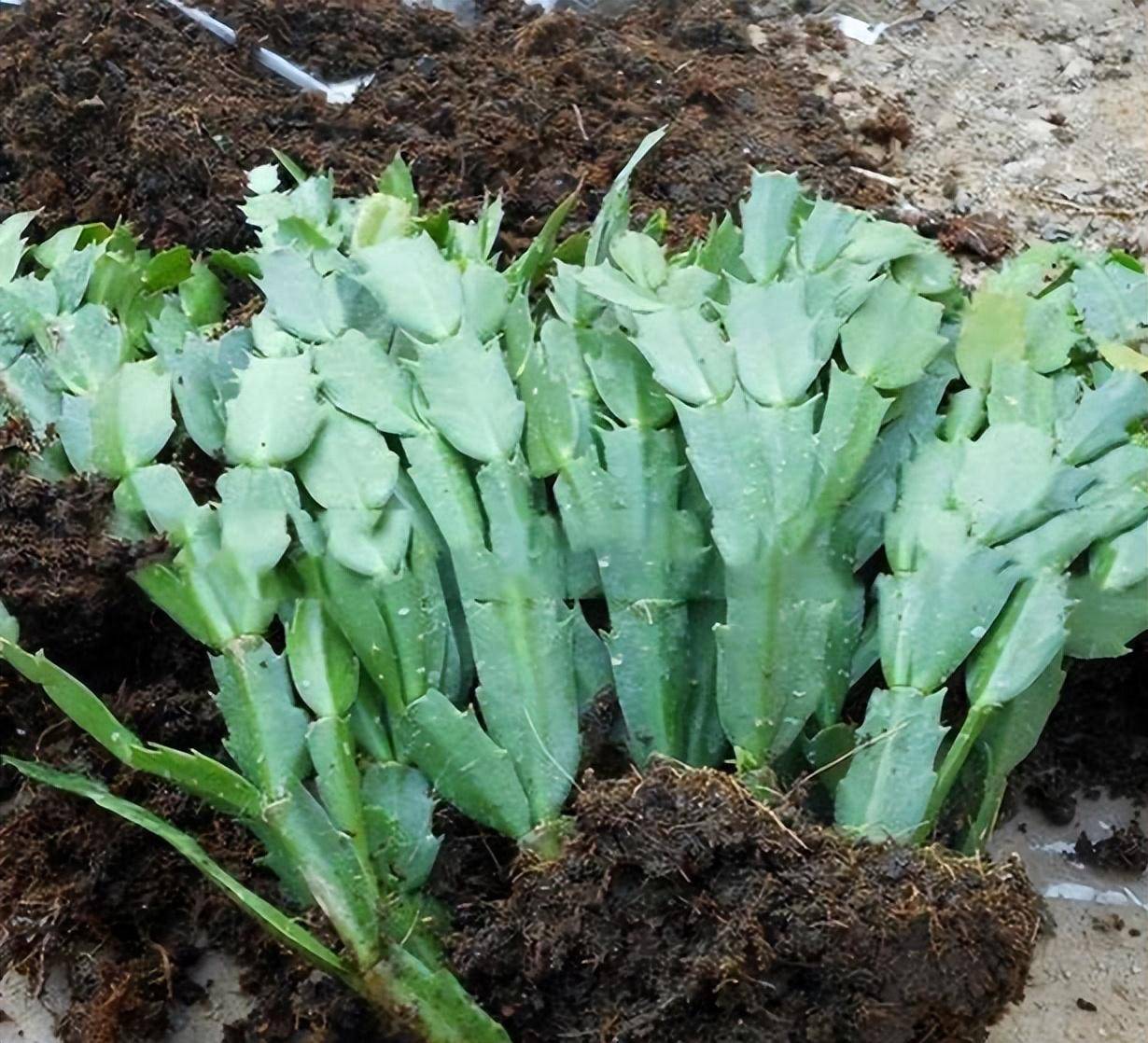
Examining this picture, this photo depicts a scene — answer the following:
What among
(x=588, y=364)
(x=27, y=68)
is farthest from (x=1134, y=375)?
(x=27, y=68)

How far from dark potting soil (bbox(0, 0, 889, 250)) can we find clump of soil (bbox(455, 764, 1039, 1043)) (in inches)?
41.1

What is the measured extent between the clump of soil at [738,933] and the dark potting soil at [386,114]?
41.1 inches

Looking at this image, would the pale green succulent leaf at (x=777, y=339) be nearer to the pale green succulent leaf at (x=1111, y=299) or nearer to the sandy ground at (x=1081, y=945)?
the pale green succulent leaf at (x=1111, y=299)

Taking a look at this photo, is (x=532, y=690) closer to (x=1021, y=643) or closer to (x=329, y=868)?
(x=329, y=868)

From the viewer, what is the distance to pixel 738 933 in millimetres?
1088

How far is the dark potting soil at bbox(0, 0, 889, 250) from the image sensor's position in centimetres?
206

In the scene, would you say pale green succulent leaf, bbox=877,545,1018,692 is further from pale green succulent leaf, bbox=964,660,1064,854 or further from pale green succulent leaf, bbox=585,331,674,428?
pale green succulent leaf, bbox=585,331,674,428

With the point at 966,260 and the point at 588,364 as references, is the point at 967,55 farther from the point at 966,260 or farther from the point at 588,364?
the point at 588,364

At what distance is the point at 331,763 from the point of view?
1.23 metres

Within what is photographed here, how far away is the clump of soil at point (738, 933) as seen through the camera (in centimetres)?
108

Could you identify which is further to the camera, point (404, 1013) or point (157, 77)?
point (157, 77)

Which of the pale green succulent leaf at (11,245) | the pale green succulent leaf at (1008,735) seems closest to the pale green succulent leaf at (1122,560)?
the pale green succulent leaf at (1008,735)

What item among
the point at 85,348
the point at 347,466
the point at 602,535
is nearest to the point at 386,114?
the point at 85,348

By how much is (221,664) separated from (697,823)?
460 millimetres
